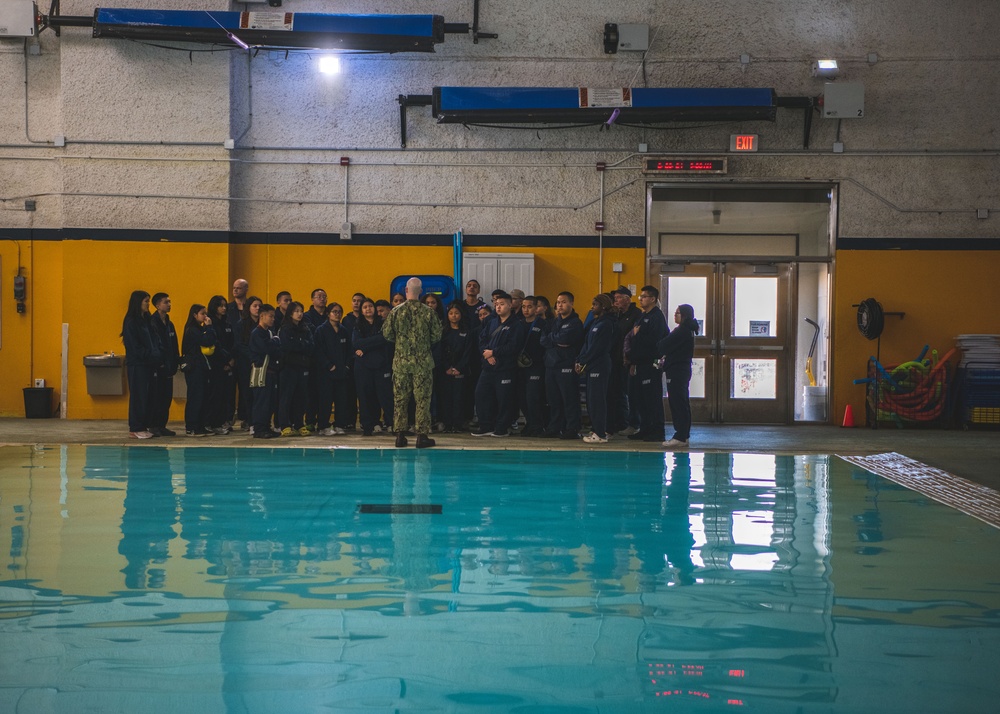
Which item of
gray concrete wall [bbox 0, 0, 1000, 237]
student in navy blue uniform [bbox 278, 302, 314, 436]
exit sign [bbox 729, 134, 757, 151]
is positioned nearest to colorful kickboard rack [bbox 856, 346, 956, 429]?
gray concrete wall [bbox 0, 0, 1000, 237]

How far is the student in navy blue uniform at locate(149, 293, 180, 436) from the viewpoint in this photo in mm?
11537

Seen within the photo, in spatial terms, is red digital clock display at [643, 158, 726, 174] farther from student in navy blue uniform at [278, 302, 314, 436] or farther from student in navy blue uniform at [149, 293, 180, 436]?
student in navy blue uniform at [149, 293, 180, 436]

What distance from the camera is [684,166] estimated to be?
13.8m

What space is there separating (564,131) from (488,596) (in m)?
9.82

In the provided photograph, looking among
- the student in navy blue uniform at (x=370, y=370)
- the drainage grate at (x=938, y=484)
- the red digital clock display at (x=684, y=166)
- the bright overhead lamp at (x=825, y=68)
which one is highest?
the bright overhead lamp at (x=825, y=68)

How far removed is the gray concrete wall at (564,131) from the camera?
13836mm

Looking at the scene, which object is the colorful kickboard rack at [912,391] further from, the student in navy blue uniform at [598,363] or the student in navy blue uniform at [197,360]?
the student in navy blue uniform at [197,360]

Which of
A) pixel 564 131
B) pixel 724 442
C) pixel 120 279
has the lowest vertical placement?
pixel 724 442

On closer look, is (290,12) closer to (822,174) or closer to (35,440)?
(35,440)

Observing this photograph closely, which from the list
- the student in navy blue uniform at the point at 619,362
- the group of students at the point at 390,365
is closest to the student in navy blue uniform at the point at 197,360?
the group of students at the point at 390,365

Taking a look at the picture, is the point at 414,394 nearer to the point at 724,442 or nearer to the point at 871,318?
the point at 724,442

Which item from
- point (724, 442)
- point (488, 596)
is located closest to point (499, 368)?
point (724, 442)

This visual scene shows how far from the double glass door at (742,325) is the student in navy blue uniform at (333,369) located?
456 cm

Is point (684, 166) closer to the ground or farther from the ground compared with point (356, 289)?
farther from the ground
